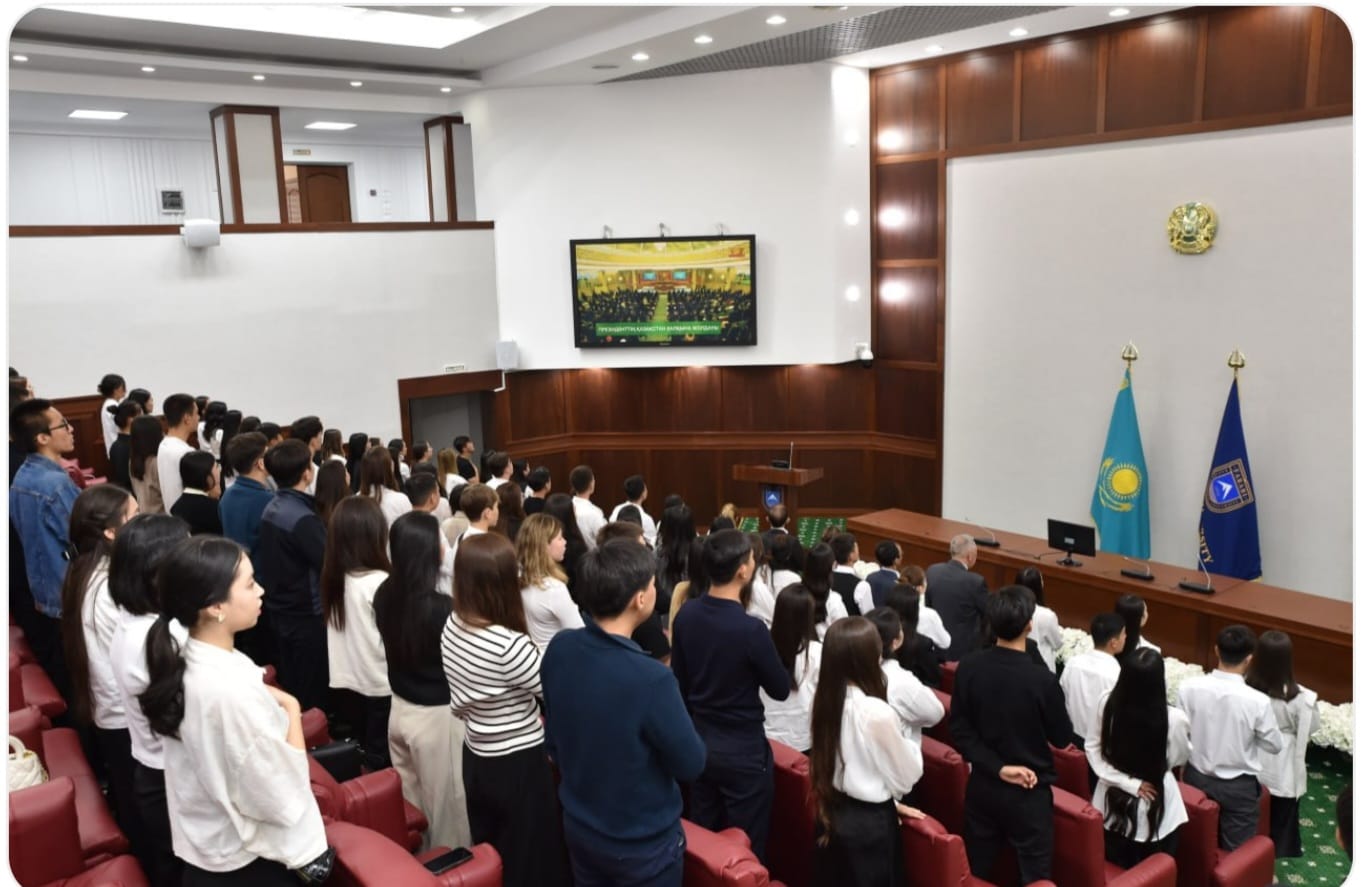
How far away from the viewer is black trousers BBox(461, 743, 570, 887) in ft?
9.87

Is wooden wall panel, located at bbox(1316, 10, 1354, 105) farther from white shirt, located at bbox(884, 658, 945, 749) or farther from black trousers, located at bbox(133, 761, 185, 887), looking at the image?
black trousers, located at bbox(133, 761, 185, 887)

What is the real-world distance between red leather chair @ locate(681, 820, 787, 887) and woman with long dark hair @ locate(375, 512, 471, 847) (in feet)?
2.98

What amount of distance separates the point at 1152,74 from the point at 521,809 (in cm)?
801

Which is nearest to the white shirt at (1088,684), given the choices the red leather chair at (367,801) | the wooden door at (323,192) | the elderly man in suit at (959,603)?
the elderly man in suit at (959,603)

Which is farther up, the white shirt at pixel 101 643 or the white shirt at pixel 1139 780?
the white shirt at pixel 101 643

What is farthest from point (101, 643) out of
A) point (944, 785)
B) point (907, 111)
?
point (907, 111)

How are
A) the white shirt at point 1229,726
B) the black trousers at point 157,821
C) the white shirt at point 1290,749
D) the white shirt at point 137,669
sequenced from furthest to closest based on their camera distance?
the white shirt at point 1290,749 < the white shirt at point 1229,726 < the black trousers at point 157,821 < the white shirt at point 137,669

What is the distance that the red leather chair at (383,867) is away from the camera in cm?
243

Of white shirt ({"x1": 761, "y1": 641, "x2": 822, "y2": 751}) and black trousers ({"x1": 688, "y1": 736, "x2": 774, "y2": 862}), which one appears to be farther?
white shirt ({"x1": 761, "y1": 641, "x2": 822, "y2": 751})

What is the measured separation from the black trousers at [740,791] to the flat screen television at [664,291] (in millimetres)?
7563

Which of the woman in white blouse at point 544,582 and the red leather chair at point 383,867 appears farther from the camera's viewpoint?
the woman in white blouse at point 544,582

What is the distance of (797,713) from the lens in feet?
12.5

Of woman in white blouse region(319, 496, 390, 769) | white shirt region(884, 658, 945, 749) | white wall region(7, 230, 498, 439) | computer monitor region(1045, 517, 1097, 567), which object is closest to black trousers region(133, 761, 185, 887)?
woman in white blouse region(319, 496, 390, 769)

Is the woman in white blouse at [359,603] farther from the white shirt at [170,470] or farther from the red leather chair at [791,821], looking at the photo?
the white shirt at [170,470]
